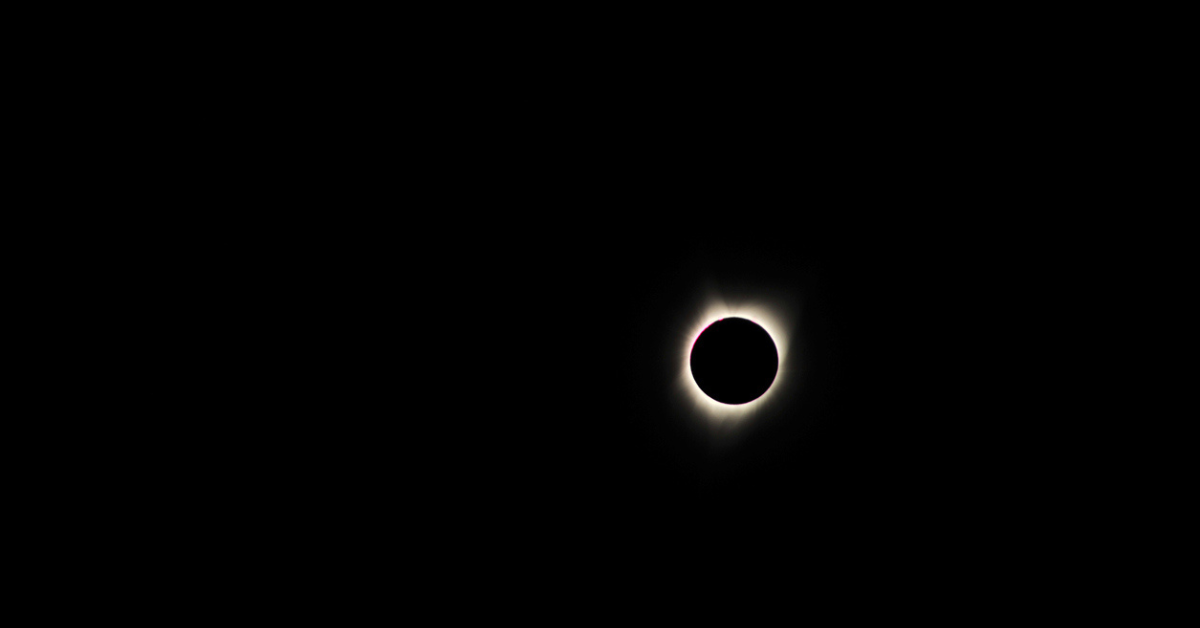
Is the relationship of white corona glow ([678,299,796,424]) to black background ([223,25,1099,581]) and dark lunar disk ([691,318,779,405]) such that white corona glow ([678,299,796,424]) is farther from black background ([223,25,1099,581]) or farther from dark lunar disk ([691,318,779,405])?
dark lunar disk ([691,318,779,405])

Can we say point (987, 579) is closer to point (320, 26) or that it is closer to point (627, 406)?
point (627, 406)

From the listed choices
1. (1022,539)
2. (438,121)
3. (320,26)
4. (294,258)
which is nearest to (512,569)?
(294,258)

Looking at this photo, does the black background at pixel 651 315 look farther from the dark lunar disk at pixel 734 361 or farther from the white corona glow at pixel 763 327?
the dark lunar disk at pixel 734 361

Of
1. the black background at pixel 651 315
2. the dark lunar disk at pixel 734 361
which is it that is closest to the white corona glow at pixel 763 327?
the black background at pixel 651 315

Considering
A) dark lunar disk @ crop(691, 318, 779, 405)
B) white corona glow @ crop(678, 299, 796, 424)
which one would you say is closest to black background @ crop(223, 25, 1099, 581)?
white corona glow @ crop(678, 299, 796, 424)

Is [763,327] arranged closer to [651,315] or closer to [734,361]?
[734,361]
